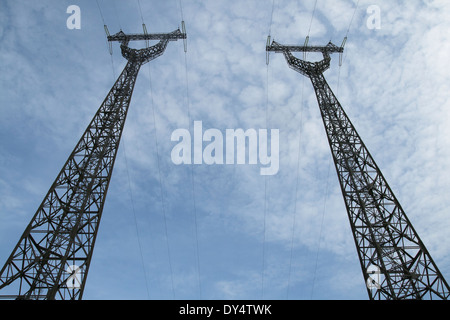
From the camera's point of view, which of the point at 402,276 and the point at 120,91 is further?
the point at 120,91

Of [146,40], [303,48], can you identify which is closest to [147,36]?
[146,40]

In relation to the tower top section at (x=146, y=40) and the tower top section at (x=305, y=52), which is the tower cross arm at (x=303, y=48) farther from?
the tower top section at (x=146, y=40)

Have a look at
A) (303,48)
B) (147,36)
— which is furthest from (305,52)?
(147,36)

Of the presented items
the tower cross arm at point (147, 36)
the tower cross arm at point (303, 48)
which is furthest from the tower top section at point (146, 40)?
the tower cross arm at point (303, 48)

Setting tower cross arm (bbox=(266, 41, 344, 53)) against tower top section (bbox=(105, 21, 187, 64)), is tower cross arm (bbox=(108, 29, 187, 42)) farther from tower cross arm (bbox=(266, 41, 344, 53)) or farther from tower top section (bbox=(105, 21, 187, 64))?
tower cross arm (bbox=(266, 41, 344, 53))

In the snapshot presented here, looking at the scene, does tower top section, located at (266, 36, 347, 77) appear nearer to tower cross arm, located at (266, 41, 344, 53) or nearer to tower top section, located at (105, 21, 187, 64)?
tower cross arm, located at (266, 41, 344, 53)

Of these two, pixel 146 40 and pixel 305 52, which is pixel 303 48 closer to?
pixel 305 52

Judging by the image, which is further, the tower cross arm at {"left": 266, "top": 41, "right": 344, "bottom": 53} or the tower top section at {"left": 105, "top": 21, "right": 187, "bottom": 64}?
the tower cross arm at {"left": 266, "top": 41, "right": 344, "bottom": 53}

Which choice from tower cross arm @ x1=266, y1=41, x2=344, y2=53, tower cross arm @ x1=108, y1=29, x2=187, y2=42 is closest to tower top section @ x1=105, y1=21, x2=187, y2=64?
tower cross arm @ x1=108, y1=29, x2=187, y2=42

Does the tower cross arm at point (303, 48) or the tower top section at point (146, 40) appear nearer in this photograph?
the tower top section at point (146, 40)
